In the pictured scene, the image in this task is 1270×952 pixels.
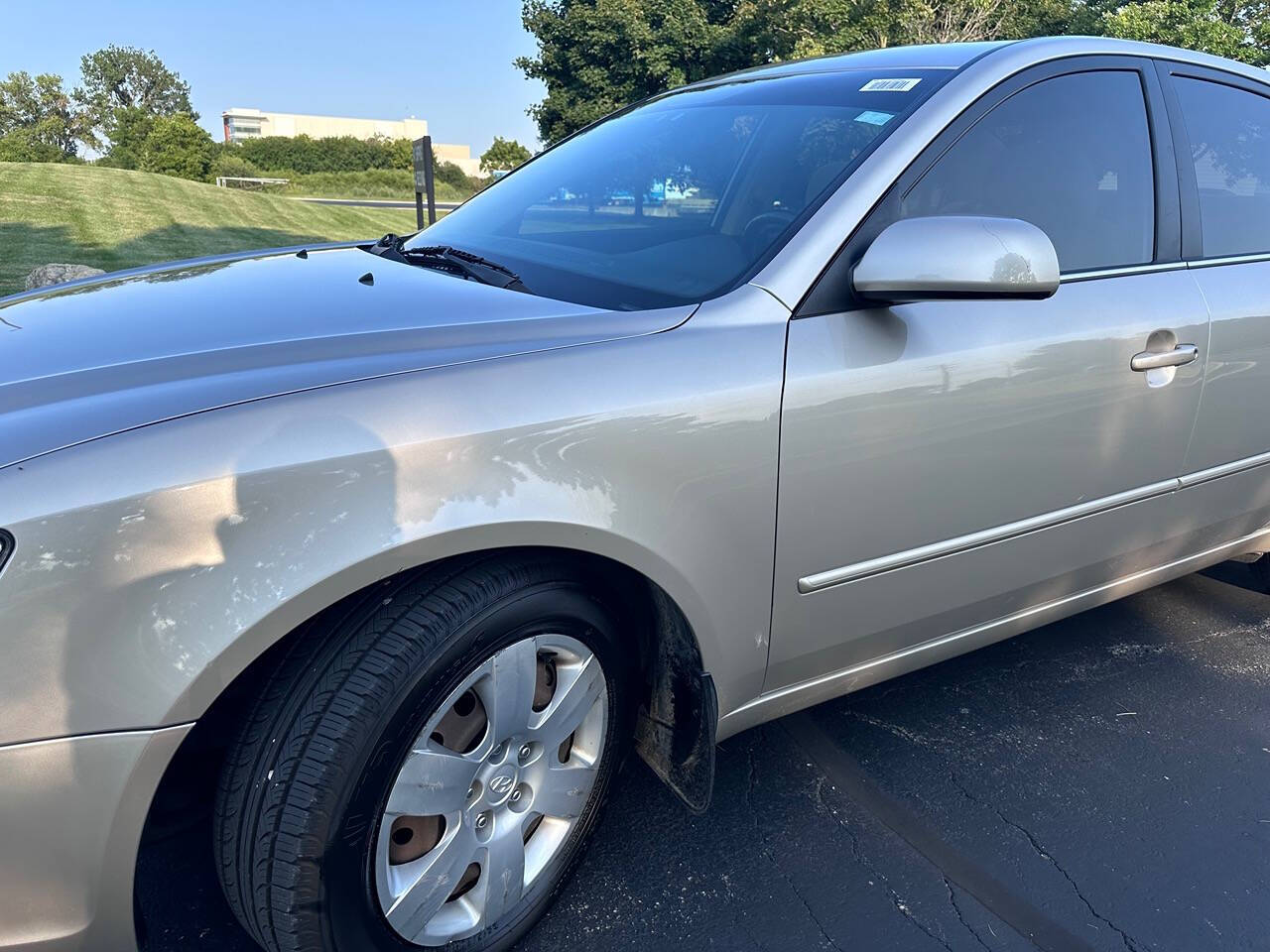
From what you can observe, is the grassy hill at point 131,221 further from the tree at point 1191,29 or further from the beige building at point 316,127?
the beige building at point 316,127

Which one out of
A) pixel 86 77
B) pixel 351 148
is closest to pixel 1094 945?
pixel 351 148

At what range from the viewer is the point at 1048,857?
2.02m

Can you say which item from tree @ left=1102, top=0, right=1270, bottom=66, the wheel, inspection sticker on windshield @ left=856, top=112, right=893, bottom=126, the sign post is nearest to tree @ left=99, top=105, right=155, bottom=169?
the sign post

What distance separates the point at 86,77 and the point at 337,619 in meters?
85.2

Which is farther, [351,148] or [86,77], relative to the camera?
[86,77]

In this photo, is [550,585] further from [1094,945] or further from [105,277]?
[105,277]

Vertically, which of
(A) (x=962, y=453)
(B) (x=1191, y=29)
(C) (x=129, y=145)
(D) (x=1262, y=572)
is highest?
(B) (x=1191, y=29)

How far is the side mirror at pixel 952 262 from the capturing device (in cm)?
168

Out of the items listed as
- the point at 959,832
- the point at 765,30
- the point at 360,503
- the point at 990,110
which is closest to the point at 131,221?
the point at 765,30

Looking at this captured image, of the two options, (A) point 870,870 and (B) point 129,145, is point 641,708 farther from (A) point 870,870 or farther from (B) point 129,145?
(B) point 129,145

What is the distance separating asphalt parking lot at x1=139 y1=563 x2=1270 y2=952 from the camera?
182cm

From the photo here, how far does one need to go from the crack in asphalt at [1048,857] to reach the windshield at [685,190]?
4.37 ft

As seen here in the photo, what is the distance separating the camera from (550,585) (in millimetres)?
1506

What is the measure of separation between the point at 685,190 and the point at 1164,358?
3.87 ft
